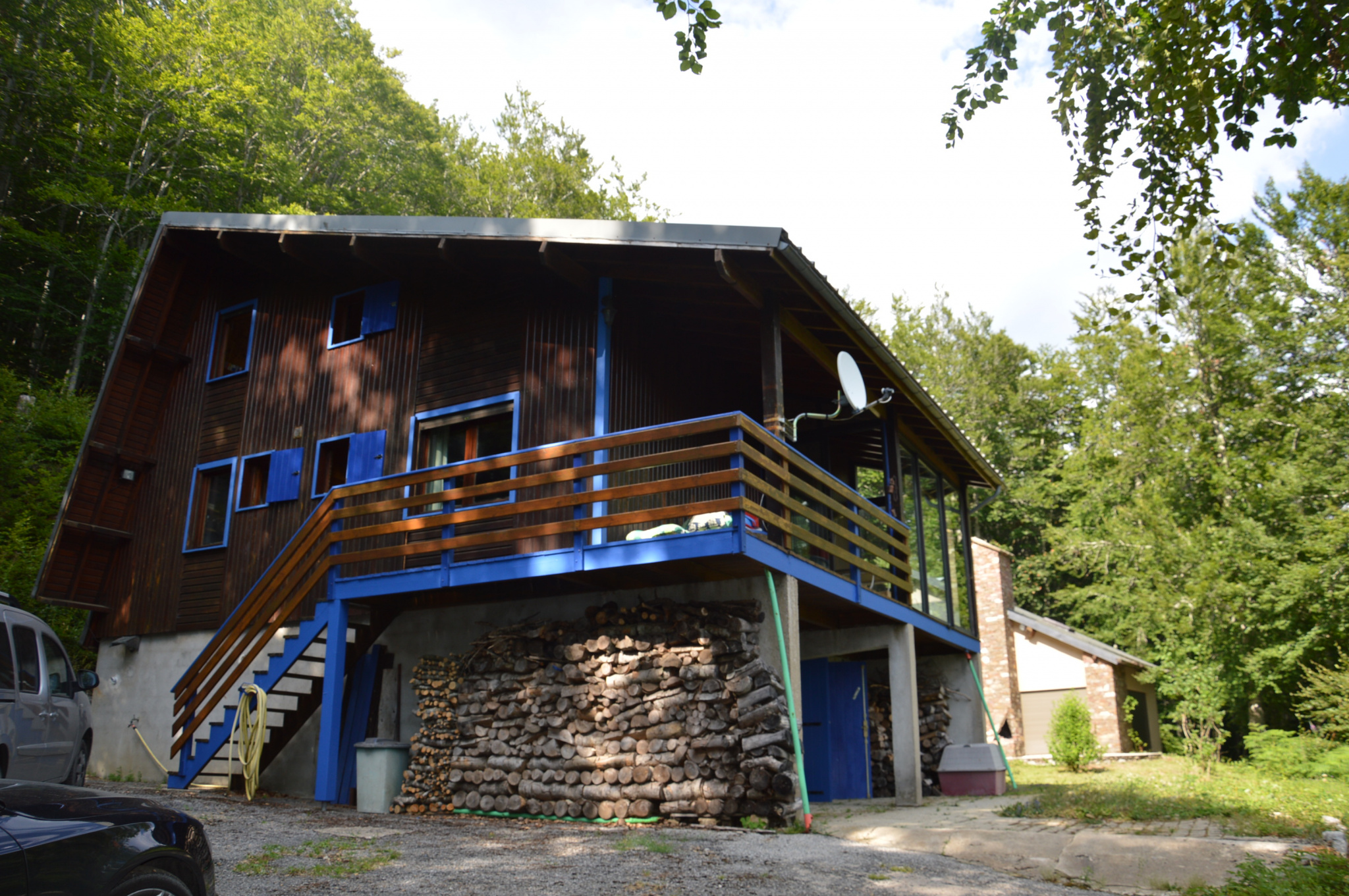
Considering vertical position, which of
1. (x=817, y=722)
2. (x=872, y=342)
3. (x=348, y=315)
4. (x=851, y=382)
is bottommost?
(x=817, y=722)

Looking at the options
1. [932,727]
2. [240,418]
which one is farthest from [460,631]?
[932,727]

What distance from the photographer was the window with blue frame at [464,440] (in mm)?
11359

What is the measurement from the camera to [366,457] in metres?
12.5

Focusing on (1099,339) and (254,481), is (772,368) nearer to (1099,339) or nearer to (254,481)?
(254,481)

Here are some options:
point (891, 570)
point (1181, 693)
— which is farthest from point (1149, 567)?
point (891, 570)

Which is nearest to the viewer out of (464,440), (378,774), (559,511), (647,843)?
(647,843)

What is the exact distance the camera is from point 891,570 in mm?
13297

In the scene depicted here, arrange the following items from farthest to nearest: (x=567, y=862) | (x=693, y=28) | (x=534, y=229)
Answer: (x=534, y=229) < (x=567, y=862) < (x=693, y=28)

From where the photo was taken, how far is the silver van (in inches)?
264

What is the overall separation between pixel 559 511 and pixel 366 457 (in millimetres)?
3401

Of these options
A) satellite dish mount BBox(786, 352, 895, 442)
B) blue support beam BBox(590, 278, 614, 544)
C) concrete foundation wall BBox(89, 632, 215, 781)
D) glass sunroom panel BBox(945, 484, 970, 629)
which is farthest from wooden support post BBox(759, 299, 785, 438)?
concrete foundation wall BBox(89, 632, 215, 781)

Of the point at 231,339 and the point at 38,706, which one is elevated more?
the point at 231,339

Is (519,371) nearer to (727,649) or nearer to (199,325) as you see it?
(727,649)

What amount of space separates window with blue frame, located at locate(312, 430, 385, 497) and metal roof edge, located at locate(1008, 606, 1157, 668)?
716 inches
